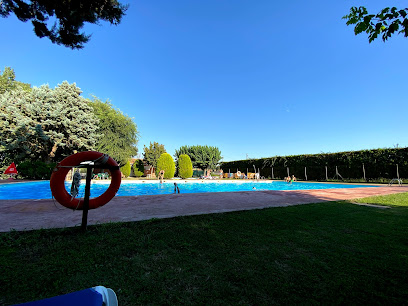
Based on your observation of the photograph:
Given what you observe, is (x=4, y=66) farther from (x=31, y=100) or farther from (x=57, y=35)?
(x=57, y=35)

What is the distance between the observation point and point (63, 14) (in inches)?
146

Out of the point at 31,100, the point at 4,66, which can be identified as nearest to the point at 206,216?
the point at 31,100

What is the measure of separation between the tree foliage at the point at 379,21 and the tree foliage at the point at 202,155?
33.6m

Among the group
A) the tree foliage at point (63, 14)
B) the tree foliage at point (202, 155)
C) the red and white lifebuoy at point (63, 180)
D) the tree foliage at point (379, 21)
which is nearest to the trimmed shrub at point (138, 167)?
the tree foliage at point (202, 155)

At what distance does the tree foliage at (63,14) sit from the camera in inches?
141

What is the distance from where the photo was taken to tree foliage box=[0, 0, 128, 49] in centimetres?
358

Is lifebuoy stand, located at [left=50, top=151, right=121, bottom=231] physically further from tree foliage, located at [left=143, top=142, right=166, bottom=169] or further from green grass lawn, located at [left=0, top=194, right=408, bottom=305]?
tree foliage, located at [left=143, top=142, right=166, bottom=169]

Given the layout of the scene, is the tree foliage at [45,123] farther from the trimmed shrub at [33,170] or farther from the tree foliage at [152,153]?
the tree foliage at [152,153]

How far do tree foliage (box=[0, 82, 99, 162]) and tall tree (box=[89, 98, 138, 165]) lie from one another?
250cm

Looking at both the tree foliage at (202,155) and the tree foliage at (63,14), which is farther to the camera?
the tree foliage at (202,155)

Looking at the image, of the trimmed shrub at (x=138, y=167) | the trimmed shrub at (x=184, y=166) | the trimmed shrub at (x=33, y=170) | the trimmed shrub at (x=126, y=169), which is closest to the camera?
the trimmed shrub at (x=33, y=170)

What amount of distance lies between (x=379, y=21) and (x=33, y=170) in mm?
23075

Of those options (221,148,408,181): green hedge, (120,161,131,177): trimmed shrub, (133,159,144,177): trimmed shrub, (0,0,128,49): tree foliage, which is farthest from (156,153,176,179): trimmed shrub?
(0,0,128,49): tree foliage

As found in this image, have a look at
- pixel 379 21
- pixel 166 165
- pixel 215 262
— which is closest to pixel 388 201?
pixel 379 21
